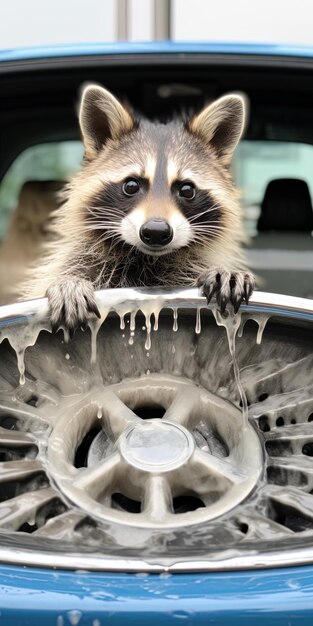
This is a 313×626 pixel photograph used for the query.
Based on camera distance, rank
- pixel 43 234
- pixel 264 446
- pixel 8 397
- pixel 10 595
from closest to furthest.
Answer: pixel 10 595 < pixel 264 446 < pixel 8 397 < pixel 43 234

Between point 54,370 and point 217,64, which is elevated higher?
point 217,64

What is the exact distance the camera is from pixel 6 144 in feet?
11.5

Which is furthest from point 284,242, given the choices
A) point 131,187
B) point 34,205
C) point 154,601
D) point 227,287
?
point 154,601

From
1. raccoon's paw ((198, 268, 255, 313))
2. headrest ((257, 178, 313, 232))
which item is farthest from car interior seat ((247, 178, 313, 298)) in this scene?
raccoon's paw ((198, 268, 255, 313))

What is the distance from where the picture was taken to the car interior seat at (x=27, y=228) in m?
3.72

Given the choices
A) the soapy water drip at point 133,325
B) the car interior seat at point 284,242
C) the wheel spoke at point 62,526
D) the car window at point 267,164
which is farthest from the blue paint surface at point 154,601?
the car interior seat at point 284,242

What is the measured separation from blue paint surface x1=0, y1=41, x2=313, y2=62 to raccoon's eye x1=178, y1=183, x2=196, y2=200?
50cm

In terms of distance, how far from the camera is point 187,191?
225 cm

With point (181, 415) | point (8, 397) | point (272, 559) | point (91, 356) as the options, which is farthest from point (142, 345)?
point (272, 559)

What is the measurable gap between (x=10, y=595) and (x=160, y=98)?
2363 millimetres

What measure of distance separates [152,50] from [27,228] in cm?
167

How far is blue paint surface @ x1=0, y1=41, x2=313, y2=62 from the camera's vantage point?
7.68 ft

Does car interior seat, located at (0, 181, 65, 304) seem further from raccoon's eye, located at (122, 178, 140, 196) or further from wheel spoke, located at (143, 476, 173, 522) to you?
wheel spoke, located at (143, 476, 173, 522)

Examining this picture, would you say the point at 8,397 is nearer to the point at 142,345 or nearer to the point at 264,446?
the point at 142,345
